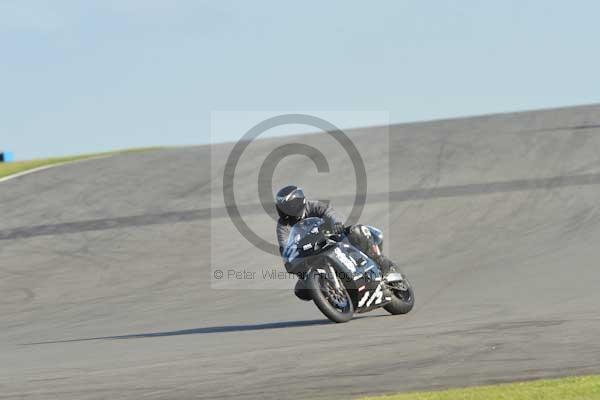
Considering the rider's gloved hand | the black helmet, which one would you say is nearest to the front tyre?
the rider's gloved hand

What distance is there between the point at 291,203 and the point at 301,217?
22 cm

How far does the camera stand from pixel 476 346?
353 inches

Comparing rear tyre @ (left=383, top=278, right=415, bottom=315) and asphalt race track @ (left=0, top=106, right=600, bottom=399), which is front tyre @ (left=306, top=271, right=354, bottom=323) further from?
rear tyre @ (left=383, top=278, right=415, bottom=315)

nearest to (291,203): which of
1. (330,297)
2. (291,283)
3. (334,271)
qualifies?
(334,271)

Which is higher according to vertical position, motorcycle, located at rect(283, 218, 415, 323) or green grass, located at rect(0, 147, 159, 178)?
green grass, located at rect(0, 147, 159, 178)

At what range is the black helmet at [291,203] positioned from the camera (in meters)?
11.8

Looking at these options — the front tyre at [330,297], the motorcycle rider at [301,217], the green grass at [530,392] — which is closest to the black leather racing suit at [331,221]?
the motorcycle rider at [301,217]

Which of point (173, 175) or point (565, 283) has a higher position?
point (173, 175)

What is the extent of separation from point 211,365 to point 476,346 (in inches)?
88.4

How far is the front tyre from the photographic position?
11.4 metres

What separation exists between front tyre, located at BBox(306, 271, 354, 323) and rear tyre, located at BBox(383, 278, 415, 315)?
28.1 inches

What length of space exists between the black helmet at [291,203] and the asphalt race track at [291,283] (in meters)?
1.28

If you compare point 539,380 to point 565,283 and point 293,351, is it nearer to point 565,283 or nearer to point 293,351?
point 293,351

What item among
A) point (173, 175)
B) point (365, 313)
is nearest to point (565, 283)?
point (365, 313)
